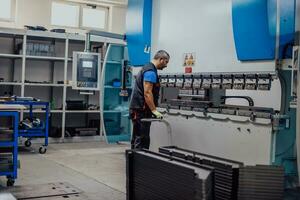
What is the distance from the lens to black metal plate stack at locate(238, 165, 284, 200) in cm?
224

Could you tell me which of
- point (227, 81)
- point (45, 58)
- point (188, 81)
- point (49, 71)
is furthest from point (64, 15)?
point (227, 81)

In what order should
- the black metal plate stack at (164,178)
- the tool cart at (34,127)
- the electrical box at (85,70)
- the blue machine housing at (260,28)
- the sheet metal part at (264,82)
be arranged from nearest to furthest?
the black metal plate stack at (164,178)
the blue machine housing at (260,28)
the sheet metal part at (264,82)
the tool cart at (34,127)
the electrical box at (85,70)

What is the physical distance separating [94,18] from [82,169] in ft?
13.8

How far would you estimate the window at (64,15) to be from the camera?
780 centimetres

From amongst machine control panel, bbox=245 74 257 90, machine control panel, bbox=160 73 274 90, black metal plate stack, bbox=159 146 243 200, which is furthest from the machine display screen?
black metal plate stack, bbox=159 146 243 200

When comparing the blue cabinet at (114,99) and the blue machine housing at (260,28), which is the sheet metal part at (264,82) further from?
the blue cabinet at (114,99)

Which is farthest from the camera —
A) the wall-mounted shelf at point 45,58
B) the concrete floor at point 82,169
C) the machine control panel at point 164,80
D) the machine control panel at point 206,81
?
the wall-mounted shelf at point 45,58

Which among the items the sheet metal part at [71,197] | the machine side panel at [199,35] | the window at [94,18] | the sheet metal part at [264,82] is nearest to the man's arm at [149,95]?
the machine side panel at [199,35]

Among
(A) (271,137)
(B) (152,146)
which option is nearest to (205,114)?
(A) (271,137)

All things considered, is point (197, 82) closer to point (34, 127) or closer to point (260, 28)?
point (260, 28)

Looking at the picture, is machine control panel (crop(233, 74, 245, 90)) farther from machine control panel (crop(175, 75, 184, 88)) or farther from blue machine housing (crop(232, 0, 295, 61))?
machine control panel (crop(175, 75, 184, 88))

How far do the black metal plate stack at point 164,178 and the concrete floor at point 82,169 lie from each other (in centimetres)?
116

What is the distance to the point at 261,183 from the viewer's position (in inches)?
90.2

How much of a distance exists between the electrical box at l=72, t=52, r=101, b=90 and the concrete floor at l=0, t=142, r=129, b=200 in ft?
3.42
